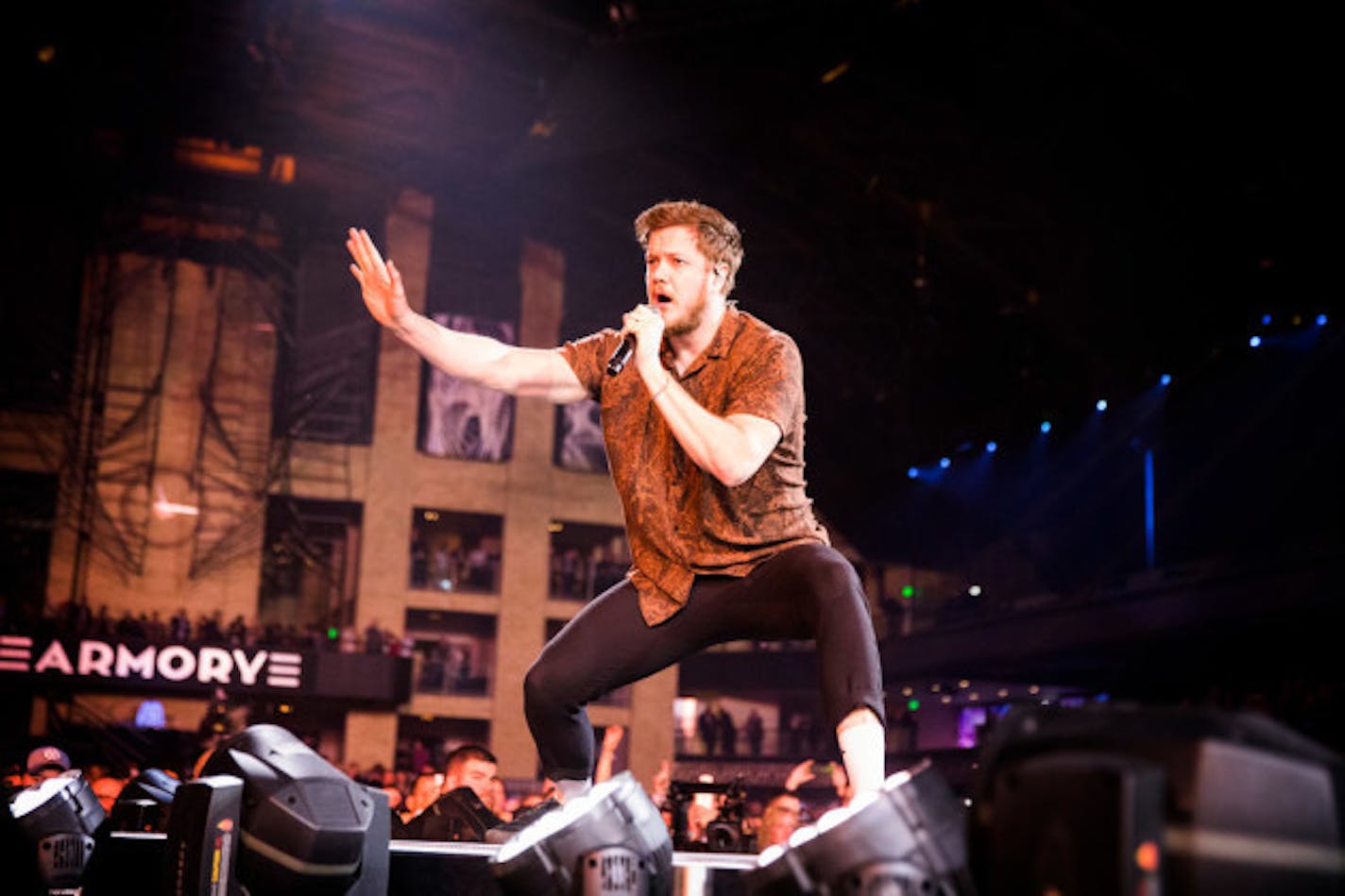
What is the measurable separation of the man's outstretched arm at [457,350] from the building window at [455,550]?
78.9ft

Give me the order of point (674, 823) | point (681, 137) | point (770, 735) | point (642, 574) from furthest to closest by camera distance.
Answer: point (770, 735)
point (681, 137)
point (674, 823)
point (642, 574)

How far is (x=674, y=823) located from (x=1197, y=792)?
4.15 m

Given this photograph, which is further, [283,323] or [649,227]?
[283,323]

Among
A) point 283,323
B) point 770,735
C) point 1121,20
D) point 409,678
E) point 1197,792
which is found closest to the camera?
point 1197,792

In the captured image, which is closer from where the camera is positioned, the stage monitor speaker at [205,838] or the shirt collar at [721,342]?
the stage monitor speaker at [205,838]

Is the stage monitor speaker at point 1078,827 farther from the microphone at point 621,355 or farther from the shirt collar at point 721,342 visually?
the shirt collar at point 721,342

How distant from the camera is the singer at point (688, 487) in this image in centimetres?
331

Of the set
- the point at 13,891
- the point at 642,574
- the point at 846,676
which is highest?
the point at 642,574

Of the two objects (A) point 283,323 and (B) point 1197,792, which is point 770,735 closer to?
(A) point 283,323

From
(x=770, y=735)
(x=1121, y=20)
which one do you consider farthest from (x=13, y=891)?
(x=770, y=735)

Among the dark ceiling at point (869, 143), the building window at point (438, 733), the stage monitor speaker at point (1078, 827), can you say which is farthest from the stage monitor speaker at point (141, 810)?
the building window at point (438, 733)

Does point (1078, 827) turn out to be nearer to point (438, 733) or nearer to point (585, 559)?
point (438, 733)

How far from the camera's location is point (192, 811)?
3314mm

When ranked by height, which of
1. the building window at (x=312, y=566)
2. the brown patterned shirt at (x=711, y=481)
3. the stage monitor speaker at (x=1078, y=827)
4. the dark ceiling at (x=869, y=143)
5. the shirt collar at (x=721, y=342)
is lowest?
the stage monitor speaker at (x=1078, y=827)
